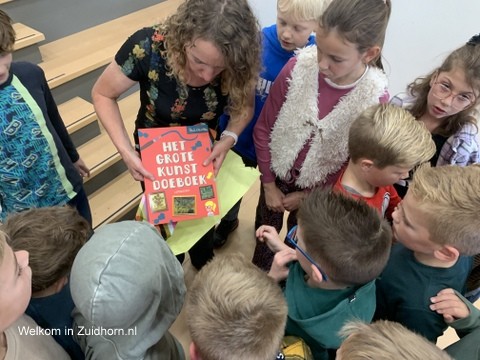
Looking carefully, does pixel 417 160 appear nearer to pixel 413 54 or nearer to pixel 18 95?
pixel 18 95

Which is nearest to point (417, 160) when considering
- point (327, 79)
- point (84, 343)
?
point (327, 79)

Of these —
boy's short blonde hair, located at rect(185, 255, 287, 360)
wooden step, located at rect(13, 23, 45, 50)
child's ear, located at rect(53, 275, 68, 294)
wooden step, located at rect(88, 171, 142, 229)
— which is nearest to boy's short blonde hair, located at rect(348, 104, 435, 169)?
boy's short blonde hair, located at rect(185, 255, 287, 360)

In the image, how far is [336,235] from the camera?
925 millimetres

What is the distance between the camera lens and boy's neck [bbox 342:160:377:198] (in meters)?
1.27

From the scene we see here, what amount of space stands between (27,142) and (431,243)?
1341 mm

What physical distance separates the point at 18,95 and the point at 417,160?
53.1 inches

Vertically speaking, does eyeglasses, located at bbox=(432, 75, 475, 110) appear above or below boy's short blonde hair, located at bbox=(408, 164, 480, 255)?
above

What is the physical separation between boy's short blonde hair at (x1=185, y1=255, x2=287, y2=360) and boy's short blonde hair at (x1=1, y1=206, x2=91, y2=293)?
0.43 meters

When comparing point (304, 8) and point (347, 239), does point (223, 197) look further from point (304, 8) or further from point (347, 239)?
point (304, 8)

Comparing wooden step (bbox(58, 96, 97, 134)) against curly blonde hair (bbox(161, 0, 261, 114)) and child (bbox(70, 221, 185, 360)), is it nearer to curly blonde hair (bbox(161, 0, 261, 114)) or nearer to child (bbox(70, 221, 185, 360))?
curly blonde hair (bbox(161, 0, 261, 114))

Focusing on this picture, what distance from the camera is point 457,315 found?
96cm

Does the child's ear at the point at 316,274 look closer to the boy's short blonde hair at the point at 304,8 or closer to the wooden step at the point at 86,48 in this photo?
the boy's short blonde hair at the point at 304,8

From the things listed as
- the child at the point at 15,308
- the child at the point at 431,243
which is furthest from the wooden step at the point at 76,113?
the child at the point at 431,243

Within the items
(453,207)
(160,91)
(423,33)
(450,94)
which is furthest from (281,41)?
(423,33)
